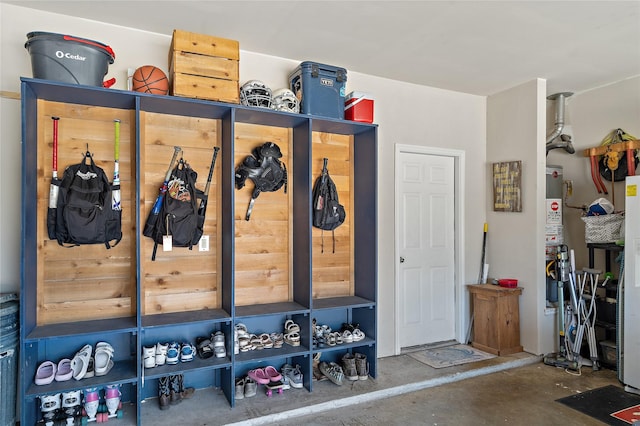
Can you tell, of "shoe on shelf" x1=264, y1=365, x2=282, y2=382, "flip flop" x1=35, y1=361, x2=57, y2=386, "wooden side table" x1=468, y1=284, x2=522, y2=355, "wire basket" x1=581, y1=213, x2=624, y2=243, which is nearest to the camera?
"flip flop" x1=35, y1=361, x2=57, y2=386

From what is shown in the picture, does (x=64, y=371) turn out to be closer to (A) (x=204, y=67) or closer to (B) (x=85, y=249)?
(B) (x=85, y=249)

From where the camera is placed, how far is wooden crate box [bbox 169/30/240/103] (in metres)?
2.91

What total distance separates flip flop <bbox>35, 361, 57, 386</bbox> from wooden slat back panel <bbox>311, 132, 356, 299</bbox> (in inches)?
82.4

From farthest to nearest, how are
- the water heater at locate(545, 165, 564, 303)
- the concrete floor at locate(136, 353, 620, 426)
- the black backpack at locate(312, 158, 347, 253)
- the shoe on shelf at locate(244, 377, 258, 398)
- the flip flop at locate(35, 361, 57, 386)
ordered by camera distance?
1. the water heater at locate(545, 165, 564, 303)
2. the black backpack at locate(312, 158, 347, 253)
3. the shoe on shelf at locate(244, 377, 258, 398)
4. the concrete floor at locate(136, 353, 620, 426)
5. the flip flop at locate(35, 361, 57, 386)

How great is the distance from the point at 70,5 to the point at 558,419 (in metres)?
4.60

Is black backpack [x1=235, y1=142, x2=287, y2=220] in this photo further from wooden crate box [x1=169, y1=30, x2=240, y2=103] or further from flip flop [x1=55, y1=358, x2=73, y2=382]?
A: flip flop [x1=55, y1=358, x2=73, y2=382]

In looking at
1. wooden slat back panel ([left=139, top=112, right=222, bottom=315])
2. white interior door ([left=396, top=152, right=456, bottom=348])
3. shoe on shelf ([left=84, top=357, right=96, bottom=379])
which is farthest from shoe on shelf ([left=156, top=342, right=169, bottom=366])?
white interior door ([left=396, top=152, right=456, bottom=348])

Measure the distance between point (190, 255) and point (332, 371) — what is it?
1.60 m

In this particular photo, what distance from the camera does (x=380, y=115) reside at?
4.17m

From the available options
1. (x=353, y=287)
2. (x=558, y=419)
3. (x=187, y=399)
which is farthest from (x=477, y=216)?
(x=187, y=399)

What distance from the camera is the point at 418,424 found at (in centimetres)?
297

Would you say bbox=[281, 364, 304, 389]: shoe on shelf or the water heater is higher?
the water heater

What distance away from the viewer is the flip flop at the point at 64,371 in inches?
106

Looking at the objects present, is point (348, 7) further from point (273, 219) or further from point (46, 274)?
point (46, 274)
